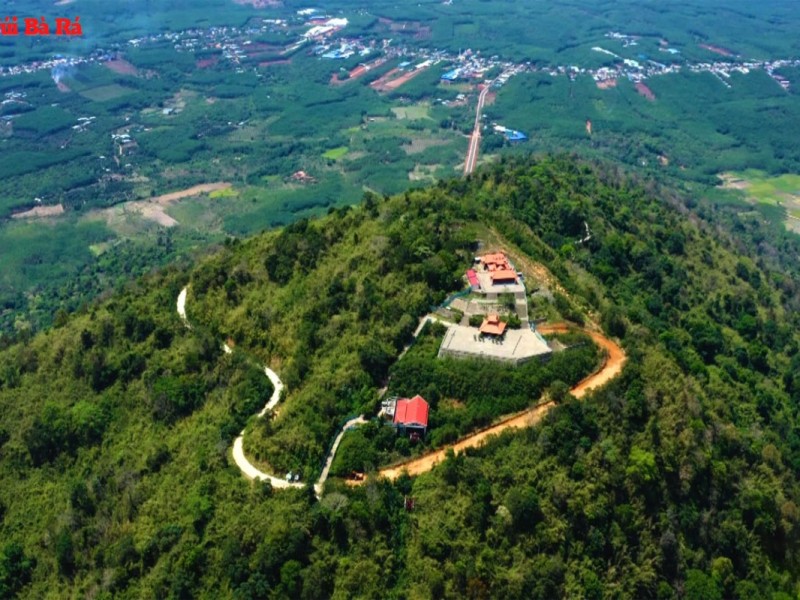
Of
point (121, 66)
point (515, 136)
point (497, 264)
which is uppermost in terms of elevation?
point (497, 264)

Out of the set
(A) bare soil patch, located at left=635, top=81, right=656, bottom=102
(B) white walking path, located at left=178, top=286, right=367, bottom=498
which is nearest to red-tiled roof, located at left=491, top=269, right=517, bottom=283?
(B) white walking path, located at left=178, top=286, right=367, bottom=498

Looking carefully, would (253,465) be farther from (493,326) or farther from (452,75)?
(452,75)

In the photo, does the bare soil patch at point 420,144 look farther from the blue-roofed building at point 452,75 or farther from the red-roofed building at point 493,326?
the red-roofed building at point 493,326

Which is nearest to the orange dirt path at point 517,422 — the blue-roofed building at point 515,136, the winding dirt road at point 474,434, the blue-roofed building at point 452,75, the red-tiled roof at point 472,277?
the winding dirt road at point 474,434

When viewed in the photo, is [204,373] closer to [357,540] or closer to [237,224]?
[357,540]

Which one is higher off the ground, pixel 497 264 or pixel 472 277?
pixel 497 264

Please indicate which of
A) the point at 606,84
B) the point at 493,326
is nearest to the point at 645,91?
the point at 606,84

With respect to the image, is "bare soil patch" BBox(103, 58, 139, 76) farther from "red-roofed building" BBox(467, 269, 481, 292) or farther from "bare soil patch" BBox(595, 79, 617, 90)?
"red-roofed building" BBox(467, 269, 481, 292)
